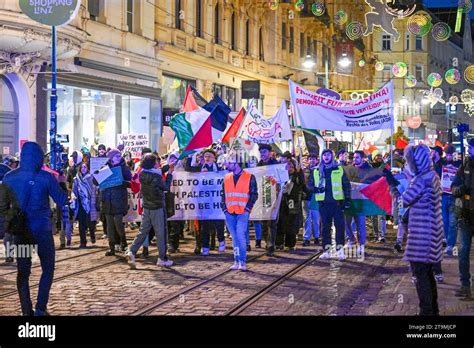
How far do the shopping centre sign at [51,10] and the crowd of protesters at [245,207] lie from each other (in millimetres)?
3131

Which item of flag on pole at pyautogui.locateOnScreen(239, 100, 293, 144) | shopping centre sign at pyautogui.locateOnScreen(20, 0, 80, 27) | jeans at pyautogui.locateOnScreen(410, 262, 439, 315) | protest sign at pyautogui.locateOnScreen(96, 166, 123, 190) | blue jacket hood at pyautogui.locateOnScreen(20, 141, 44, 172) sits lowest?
jeans at pyautogui.locateOnScreen(410, 262, 439, 315)

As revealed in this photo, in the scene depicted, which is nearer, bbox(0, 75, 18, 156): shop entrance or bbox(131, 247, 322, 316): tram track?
bbox(131, 247, 322, 316): tram track

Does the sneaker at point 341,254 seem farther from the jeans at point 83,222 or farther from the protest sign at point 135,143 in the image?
the protest sign at point 135,143

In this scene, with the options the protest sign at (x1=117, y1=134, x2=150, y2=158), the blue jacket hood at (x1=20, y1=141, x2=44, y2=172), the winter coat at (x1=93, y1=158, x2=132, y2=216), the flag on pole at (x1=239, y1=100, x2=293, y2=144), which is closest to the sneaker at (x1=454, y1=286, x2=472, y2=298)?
the blue jacket hood at (x1=20, y1=141, x2=44, y2=172)

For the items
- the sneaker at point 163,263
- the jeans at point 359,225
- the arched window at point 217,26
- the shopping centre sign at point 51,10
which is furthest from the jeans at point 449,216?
the arched window at point 217,26

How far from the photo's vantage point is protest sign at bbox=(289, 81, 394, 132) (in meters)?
17.2

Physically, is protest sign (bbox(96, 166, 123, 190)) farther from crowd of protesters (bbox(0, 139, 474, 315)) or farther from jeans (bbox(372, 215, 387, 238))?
jeans (bbox(372, 215, 387, 238))

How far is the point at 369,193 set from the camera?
15156 mm

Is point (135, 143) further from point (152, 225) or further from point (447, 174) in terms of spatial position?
point (447, 174)

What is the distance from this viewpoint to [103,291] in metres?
11.0

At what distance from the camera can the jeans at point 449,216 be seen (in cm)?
1474

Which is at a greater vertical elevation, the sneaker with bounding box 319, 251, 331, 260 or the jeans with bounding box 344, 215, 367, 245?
the jeans with bounding box 344, 215, 367, 245

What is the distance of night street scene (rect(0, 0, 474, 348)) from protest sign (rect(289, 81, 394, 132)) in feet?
0.10
